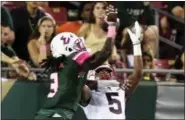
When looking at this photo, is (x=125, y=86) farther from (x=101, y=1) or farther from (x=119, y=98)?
(x=101, y=1)

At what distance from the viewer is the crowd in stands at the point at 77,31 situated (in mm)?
8789

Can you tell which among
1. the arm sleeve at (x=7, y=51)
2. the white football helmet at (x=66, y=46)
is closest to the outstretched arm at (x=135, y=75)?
the white football helmet at (x=66, y=46)

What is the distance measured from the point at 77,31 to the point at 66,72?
88.3 inches

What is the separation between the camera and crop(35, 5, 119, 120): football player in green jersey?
6863 millimetres

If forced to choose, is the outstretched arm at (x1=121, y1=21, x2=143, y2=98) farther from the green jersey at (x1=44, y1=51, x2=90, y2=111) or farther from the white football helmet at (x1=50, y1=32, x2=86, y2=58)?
the green jersey at (x1=44, y1=51, x2=90, y2=111)

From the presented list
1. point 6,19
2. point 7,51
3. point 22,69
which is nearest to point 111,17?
point 22,69

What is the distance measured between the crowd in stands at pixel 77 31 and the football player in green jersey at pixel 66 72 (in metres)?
1.45

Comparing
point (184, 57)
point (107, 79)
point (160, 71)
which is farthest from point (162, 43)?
point (107, 79)

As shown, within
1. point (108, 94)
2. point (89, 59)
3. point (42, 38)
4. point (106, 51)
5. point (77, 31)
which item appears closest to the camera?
point (89, 59)

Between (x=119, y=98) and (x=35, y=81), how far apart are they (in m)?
1.20

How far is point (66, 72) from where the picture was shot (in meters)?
6.91

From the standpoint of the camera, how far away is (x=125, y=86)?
796cm

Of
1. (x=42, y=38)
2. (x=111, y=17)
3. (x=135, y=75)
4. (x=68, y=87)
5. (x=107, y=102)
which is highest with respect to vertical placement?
(x=111, y=17)

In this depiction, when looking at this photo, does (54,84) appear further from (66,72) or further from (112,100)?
(112,100)
